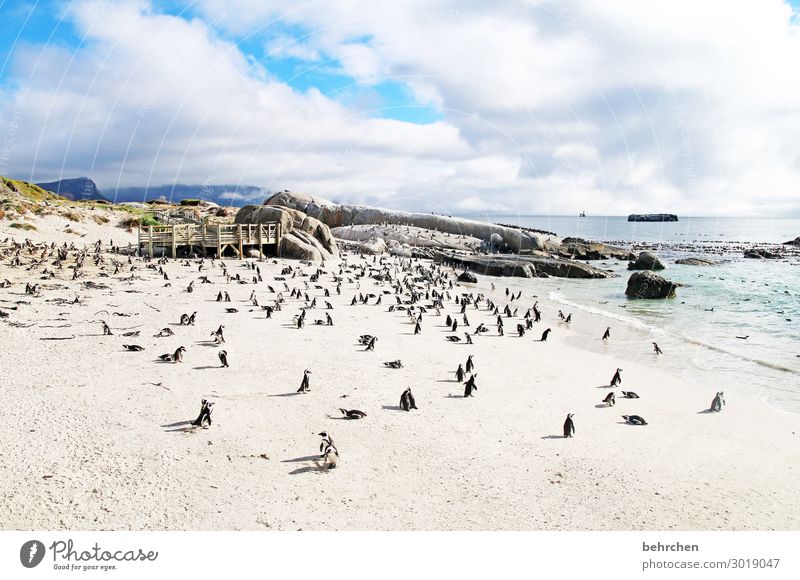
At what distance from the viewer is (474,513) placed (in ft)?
28.1

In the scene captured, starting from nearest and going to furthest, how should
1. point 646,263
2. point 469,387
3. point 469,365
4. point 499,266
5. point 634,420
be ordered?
point 634,420, point 469,387, point 469,365, point 499,266, point 646,263

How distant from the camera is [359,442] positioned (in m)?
11.0

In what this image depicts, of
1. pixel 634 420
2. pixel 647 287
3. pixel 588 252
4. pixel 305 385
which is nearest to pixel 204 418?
pixel 305 385

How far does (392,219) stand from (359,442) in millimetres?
57125

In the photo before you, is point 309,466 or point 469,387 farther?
point 469,387

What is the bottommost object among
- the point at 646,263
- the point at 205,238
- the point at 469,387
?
the point at 469,387

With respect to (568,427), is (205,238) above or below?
above

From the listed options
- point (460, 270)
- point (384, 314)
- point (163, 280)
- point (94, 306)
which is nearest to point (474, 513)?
point (384, 314)

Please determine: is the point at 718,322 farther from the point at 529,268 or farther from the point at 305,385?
the point at 305,385

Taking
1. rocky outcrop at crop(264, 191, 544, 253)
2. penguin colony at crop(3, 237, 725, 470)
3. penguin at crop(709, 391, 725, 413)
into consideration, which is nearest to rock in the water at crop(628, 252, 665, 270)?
rocky outcrop at crop(264, 191, 544, 253)

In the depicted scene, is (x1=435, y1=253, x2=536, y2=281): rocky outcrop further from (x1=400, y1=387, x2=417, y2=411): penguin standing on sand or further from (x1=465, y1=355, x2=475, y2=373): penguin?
(x1=400, y1=387, x2=417, y2=411): penguin standing on sand

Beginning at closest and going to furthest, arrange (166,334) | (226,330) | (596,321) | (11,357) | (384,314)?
(11,357) < (166,334) < (226,330) < (384,314) < (596,321)

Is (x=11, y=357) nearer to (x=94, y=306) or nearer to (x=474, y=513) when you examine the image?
(x=94, y=306)

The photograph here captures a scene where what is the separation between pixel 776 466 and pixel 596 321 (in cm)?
1712
